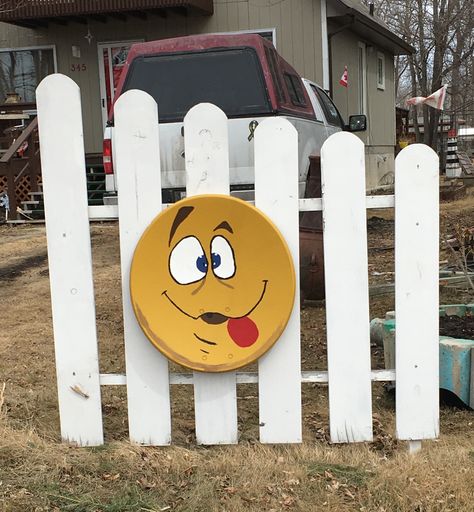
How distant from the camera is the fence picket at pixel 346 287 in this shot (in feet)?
8.53

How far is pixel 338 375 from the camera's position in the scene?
106 inches

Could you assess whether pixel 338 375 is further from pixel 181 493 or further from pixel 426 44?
pixel 426 44

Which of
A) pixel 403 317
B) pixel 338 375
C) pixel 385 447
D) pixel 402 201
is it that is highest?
pixel 402 201

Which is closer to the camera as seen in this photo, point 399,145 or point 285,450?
point 285,450

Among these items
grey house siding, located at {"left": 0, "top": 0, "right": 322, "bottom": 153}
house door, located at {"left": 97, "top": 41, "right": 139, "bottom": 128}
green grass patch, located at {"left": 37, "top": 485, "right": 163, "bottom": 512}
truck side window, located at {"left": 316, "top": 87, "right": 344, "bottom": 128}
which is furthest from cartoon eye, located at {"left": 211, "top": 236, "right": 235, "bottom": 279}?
house door, located at {"left": 97, "top": 41, "right": 139, "bottom": 128}

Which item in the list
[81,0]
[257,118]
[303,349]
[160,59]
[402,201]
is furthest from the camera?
[81,0]

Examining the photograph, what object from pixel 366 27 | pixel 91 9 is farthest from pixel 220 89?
pixel 366 27

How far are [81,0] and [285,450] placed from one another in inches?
460

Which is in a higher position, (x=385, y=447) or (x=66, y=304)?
(x=66, y=304)

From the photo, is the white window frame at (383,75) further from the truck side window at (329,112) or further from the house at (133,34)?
the truck side window at (329,112)

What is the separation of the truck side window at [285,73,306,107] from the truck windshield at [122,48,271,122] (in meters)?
0.63

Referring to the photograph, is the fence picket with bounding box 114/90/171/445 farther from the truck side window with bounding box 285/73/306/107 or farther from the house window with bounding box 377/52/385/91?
the house window with bounding box 377/52/385/91

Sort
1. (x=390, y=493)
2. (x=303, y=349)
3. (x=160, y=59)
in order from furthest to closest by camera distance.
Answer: (x=160, y=59), (x=303, y=349), (x=390, y=493)

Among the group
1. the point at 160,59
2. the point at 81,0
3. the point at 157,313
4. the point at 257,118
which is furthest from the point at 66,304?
the point at 81,0
